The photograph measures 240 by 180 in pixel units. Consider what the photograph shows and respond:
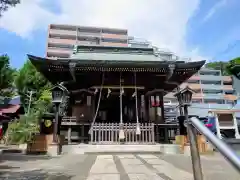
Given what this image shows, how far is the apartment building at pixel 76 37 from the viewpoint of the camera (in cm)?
5566

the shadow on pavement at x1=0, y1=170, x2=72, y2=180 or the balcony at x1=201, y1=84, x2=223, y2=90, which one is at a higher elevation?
the balcony at x1=201, y1=84, x2=223, y2=90

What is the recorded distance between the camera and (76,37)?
5738cm

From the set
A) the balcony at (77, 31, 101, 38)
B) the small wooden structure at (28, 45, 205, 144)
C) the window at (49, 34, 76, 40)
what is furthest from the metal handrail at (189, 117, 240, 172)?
the window at (49, 34, 76, 40)

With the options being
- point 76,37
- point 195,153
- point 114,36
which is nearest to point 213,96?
point 114,36

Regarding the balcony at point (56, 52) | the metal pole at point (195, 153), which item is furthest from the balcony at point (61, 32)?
the metal pole at point (195, 153)

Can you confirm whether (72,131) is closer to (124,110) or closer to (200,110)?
(124,110)

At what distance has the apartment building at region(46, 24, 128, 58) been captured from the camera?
55.7 metres

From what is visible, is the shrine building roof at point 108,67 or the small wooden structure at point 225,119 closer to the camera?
the shrine building roof at point 108,67

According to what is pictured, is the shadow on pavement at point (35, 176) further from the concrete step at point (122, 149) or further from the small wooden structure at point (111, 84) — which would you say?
the small wooden structure at point (111, 84)

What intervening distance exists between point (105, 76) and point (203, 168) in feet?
32.3

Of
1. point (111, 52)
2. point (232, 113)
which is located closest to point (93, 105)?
point (111, 52)

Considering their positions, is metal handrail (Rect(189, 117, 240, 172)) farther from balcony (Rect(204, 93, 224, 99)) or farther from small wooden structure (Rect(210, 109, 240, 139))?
balcony (Rect(204, 93, 224, 99))

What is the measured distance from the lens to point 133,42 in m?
67.6

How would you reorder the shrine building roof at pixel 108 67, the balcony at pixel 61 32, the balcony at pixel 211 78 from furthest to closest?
the balcony at pixel 211 78
the balcony at pixel 61 32
the shrine building roof at pixel 108 67
